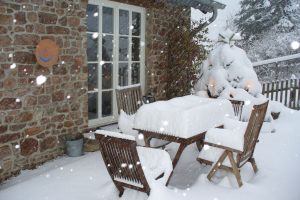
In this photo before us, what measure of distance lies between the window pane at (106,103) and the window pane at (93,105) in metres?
0.20

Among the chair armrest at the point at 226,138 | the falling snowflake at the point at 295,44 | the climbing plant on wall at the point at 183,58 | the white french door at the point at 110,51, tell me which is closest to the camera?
the chair armrest at the point at 226,138

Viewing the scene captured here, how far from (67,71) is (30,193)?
2.08m

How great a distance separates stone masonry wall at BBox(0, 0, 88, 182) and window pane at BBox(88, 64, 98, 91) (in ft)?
1.30

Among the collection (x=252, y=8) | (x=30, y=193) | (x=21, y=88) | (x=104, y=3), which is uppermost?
(x=252, y=8)

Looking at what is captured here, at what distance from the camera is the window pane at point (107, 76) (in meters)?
6.61

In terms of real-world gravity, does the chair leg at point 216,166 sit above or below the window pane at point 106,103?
below

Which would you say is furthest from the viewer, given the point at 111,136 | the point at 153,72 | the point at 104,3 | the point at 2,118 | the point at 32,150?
the point at 153,72

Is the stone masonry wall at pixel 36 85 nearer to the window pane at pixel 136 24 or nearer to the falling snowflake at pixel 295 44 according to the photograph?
the window pane at pixel 136 24

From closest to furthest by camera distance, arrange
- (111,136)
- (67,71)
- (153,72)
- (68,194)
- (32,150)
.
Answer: (111,136), (68,194), (32,150), (67,71), (153,72)

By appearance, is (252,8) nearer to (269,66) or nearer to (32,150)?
(269,66)

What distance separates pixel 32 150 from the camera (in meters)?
5.14

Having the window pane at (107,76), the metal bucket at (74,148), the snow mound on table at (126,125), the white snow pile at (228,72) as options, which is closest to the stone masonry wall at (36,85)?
the metal bucket at (74,148)

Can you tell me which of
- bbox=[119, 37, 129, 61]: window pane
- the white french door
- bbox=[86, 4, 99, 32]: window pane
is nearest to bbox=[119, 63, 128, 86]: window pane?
the white french door

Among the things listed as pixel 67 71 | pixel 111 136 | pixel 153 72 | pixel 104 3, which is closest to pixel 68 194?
pixel 111 136
